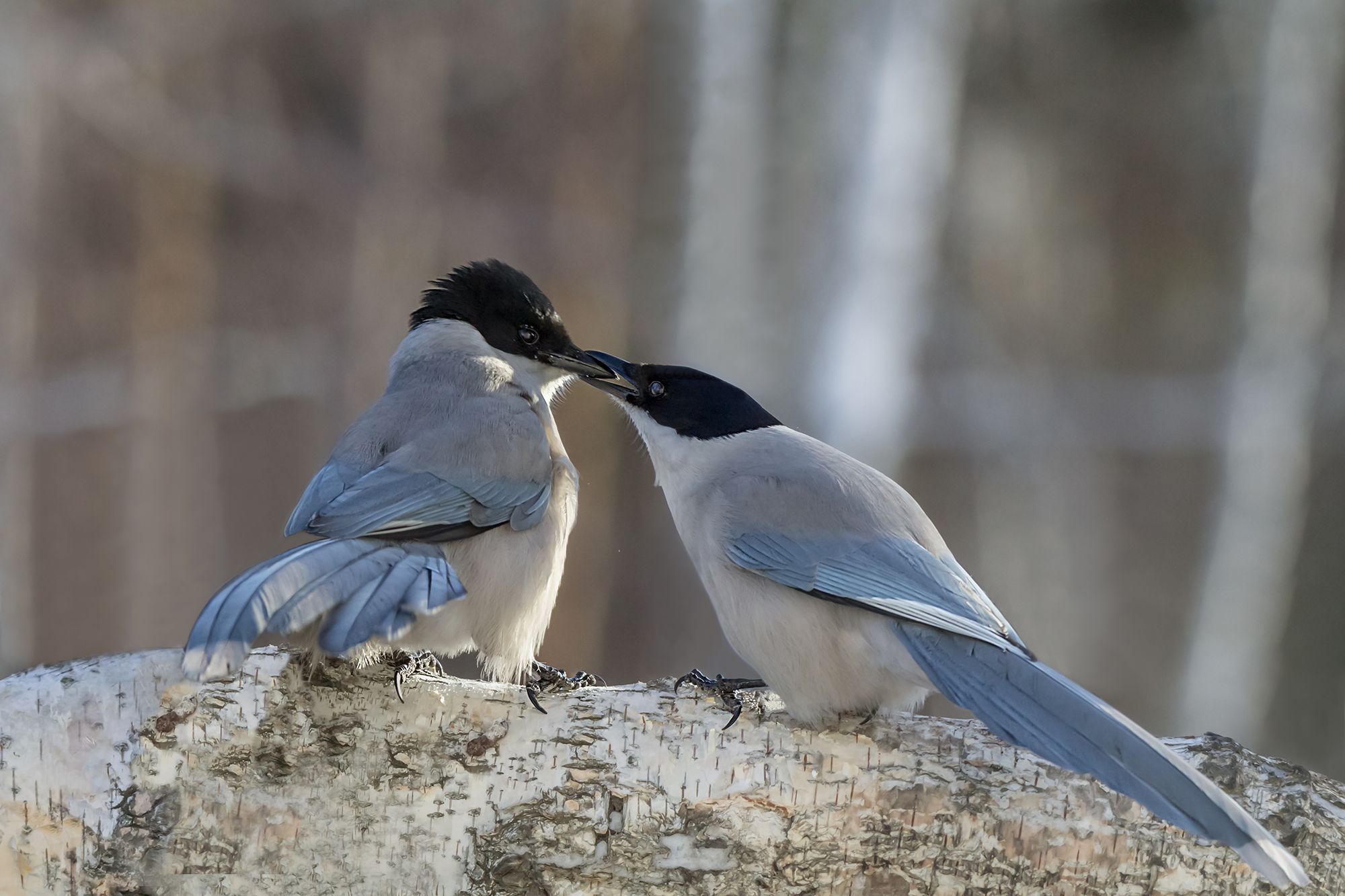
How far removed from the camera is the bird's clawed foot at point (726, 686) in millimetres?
2428

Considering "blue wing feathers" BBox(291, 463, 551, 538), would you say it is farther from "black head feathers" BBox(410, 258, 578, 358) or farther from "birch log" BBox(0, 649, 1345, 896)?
"black head feathers" BBox(410, 258, 578, 358)

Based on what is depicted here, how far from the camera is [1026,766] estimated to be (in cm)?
227

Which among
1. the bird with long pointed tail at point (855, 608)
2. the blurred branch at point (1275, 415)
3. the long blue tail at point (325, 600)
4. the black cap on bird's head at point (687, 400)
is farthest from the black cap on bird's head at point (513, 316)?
the blurred branch at point (1275, 415)

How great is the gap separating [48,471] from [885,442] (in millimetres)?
4305

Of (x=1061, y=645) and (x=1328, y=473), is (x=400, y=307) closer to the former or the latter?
(x=1061, y=645)

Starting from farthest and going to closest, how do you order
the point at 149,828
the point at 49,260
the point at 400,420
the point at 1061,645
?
the point at 1061,645 → the point at 49,260 → the point at 400,420 → the point at 149,828

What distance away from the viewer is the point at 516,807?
2240 mm

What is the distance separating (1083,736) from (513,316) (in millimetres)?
2050

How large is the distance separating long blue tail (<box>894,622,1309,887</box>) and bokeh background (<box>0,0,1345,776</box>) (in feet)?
12.1

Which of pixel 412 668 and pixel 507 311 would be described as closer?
pixel 412 668

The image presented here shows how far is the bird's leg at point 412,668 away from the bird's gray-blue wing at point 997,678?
28.3 inches

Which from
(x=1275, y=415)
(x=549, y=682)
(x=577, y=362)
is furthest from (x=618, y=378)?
(x=1275, y=415)

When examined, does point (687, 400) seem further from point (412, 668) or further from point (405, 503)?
point (412, 668)

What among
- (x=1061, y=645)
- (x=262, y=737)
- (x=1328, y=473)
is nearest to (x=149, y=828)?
(x=262, y=737)
